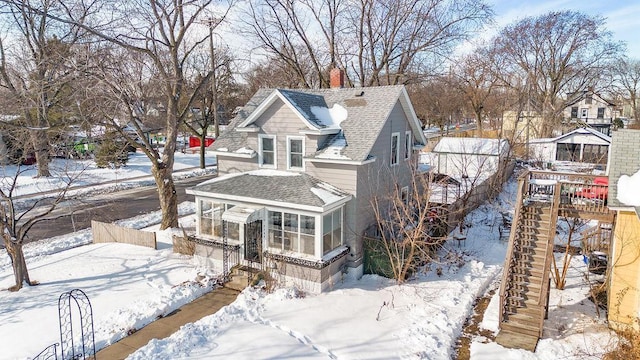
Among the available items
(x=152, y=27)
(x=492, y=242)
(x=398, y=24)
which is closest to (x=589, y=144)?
(x=398, y=24)

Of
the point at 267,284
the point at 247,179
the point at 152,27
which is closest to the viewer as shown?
the point at 267,284

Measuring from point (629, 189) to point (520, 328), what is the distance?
15.3 feet

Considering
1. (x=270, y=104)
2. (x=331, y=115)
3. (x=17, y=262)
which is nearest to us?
(x=17, y=262)

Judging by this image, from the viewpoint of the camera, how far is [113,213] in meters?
24.4

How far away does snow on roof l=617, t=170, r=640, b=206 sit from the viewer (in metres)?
10.7

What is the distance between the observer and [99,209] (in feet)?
81.1

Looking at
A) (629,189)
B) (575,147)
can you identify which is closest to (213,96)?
(629,189)

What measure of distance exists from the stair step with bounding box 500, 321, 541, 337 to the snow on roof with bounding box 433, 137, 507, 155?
23402mm

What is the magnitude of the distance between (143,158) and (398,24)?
30.6 m

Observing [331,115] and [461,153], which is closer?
[331,115]

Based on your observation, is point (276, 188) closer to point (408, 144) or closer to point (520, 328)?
point (408, 144)

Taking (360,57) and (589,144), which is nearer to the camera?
(360,57)

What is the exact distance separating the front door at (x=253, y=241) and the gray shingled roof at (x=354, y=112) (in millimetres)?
3694

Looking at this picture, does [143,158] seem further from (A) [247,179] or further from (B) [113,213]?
(A) [247,179]
